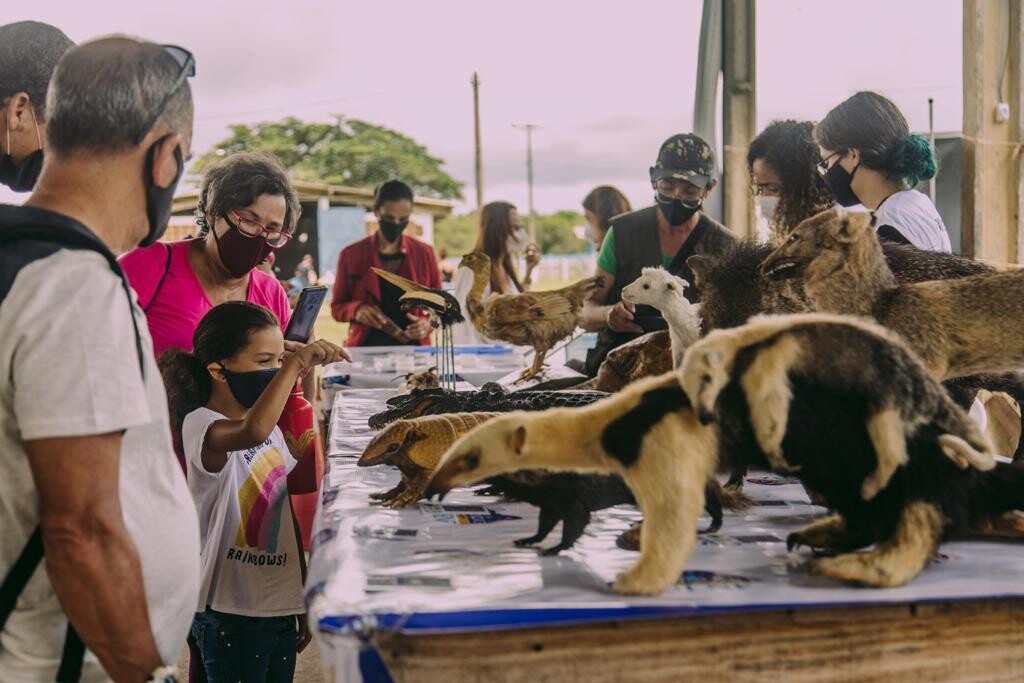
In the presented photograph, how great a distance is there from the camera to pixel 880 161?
234cm

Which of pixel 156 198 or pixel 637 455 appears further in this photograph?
pixel 156 198

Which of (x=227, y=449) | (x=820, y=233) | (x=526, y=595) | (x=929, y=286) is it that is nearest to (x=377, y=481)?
(x=227, y=449)

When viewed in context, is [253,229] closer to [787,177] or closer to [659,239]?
[659,239]

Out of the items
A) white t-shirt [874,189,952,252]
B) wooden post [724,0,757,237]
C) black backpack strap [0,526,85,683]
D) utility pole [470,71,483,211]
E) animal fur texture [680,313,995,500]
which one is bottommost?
black backpack strap [0,526,85,683]

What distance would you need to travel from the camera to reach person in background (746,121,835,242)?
2967 mm

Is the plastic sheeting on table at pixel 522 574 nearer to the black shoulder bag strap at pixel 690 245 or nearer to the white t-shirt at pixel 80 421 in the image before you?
the white t-shirt at pixel 80 421

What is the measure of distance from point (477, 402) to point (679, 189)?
106cm

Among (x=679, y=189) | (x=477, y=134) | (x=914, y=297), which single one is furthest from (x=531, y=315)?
(x=477, y=134)

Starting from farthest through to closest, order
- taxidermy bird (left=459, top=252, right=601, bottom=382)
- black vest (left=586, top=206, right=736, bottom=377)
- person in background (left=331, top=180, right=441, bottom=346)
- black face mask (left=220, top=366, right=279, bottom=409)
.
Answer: person in background (left=331, top=180, right=441, bottom=346), taxidermy bird (left=459, top=252, right=601, bottom=382), black vest (left=586, top=206, right=736, bottom=377), black face mask (left=220, top=366, right=279, bottom=409)

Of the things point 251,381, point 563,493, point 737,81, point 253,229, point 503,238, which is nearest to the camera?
point 563,493

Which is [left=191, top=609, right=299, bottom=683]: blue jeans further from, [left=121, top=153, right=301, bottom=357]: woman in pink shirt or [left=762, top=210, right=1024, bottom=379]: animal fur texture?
[left=762, top=210, right=1024, bottom=379]: animal fur texture

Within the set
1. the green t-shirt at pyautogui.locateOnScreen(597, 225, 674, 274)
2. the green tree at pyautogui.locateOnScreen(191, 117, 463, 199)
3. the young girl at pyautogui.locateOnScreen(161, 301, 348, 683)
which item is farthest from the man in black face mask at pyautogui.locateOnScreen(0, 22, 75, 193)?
the green tree at pyautogui.locateOnScreen(191, 117, 463, 199)

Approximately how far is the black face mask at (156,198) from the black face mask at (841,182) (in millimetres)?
1583

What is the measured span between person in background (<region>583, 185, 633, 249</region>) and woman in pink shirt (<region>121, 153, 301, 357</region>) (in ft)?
10.1
